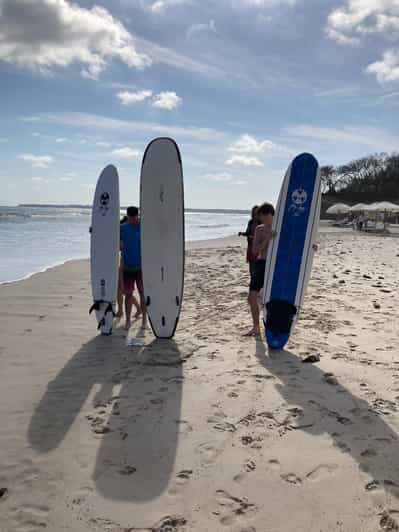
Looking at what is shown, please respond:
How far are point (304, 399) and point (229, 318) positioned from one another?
228 centimetres

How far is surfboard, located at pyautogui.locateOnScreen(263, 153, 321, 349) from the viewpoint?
437cm

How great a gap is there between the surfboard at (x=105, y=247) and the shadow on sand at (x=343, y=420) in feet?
6.74

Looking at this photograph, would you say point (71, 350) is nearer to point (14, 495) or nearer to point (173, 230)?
point (173, 230)

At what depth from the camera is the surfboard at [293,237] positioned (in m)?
4.37

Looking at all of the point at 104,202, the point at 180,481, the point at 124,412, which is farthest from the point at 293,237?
the point at 180,481

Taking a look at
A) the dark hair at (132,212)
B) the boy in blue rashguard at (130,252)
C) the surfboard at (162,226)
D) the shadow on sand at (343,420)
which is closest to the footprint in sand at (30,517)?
the shadow on sand at (343,420)

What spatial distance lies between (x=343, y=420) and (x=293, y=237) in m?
2.24

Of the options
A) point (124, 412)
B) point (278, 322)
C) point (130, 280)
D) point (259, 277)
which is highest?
point (259, 277)

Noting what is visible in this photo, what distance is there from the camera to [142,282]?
464 cm

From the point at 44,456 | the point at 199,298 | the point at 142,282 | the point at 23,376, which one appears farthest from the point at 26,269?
the point at 44,456

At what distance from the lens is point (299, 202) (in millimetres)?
4473

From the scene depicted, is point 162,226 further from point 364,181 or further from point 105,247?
point 364,181

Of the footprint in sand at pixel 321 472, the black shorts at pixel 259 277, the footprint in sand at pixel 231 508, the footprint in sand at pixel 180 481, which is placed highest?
the black shorts at pixel 259 277

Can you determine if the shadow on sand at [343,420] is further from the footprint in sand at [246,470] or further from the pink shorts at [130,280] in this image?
the pink shorts at [130,280]
